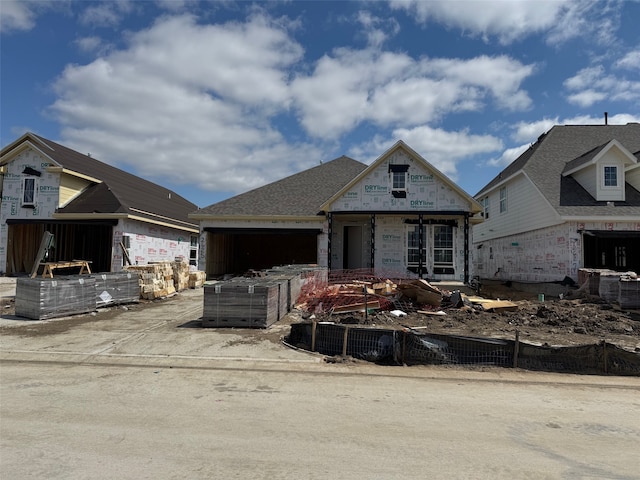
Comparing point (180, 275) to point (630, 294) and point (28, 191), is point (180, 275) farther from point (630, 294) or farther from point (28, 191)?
point (630, 294)

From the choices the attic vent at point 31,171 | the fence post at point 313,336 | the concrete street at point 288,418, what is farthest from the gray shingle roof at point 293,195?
the concrete street at point 288,418

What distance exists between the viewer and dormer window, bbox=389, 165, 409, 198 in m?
20.4

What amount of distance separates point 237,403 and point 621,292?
12977 millimetres

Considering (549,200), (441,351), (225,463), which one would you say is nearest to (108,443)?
(225,463)

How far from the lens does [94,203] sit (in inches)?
901

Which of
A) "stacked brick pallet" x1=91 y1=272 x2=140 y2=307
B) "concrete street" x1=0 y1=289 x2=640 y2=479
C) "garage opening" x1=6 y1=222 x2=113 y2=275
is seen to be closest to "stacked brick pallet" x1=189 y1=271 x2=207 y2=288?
"stacked brick pallet" x1=91 y1=272 x2=140 y2=307

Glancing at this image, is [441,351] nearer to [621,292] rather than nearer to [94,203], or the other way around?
[621,292]

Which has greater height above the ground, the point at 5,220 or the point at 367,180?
the point at 367,180

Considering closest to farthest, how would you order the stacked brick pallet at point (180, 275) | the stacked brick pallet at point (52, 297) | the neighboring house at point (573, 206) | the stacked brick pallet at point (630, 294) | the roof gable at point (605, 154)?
the stacked brick pallet at point (52, 297) → the stacked brick pallet at point (630, 294) → the stacked brick pallet at point (180, 275) → the neighboring house at point (573, 206) → the roof gable at point (605, 154)

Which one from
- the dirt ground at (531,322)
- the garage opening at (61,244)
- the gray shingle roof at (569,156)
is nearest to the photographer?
the dirt ground at (531,322)

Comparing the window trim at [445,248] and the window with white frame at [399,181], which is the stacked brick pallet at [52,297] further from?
the window trim at [445,248]

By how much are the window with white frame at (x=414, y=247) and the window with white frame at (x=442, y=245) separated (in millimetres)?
Result: 532

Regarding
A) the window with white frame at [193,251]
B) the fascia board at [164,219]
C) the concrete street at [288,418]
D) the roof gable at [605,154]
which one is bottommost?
the concrete street at [288,418]

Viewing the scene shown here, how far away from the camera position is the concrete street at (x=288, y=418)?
3898mm
